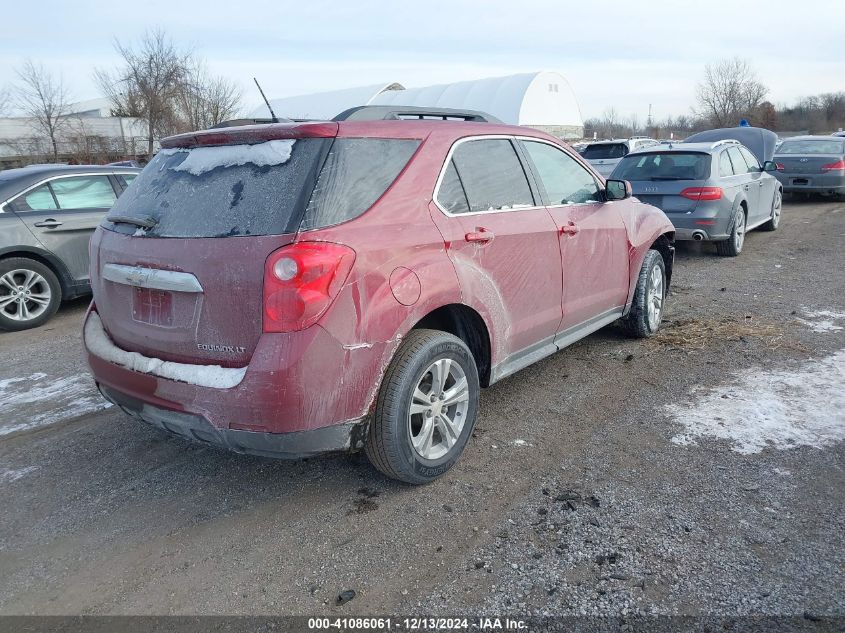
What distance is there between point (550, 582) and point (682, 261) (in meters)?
7.62

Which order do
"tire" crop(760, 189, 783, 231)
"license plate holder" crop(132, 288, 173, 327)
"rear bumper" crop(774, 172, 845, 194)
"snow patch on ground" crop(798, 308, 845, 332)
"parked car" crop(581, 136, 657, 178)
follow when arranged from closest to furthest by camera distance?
"license plate holder" crop(132, 288, 173, 327) < "snow patch on ground" crop(798, 308, 845, 332) < "tire" crop(760, 189, 783, 231) < "rear bumper" crop(774, 172, 845, 194) < "parked car" crop(581, 136, 657, 178)

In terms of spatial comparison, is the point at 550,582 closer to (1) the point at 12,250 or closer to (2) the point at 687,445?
(2) the point at 687,445

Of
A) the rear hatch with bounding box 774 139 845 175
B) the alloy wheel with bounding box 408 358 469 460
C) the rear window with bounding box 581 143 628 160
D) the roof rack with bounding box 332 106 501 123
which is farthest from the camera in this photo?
the rear window with bounding box 581 143 628 160

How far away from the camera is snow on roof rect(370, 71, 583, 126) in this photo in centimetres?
4540

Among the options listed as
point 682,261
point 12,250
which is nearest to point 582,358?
point 682,261

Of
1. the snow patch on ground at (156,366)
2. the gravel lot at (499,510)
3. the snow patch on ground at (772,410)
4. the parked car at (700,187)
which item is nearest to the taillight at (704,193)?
the parked car at (700,187)

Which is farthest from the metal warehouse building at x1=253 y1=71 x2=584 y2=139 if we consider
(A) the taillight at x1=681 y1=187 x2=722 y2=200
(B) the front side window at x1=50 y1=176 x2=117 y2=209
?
(B) the front side window at x1=50 y1=176 x2=117 y2=209

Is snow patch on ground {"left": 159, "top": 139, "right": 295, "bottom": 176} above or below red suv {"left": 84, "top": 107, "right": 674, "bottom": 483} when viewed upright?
above

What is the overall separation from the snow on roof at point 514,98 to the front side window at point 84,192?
39.4m

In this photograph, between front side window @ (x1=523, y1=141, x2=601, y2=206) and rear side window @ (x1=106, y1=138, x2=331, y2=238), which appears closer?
rear side window @ (x1=106, y1=138, x2=331, y2=238)

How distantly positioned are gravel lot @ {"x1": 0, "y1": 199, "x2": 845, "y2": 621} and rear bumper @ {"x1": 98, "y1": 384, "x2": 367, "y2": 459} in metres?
0.43

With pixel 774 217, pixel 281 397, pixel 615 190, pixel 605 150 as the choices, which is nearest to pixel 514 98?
pixel 605 150

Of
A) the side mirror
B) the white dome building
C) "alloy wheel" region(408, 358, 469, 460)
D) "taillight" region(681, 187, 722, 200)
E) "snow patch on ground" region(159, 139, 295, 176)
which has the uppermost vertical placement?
the white dome building

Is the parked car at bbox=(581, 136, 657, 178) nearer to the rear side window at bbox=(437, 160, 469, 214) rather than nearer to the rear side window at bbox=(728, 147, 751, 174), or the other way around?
the rear side window at bbox=(728, 147, 751, 174)
